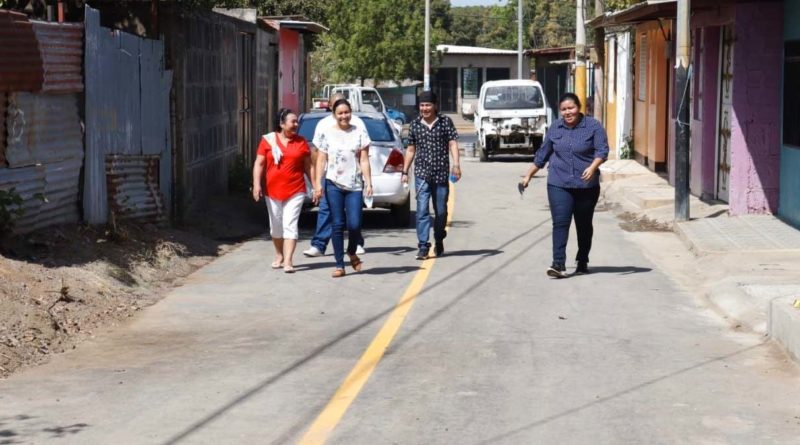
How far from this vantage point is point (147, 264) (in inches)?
522

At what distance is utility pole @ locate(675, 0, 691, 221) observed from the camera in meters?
17.3

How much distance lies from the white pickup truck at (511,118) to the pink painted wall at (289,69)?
16.1 feet

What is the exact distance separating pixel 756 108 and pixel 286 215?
7314mm

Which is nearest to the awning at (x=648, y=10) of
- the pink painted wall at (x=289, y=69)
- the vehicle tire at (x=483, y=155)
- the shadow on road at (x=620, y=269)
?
the shadow on road at (x=620, y=269)

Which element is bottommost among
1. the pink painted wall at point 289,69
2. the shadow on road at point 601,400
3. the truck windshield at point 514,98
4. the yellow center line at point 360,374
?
the shadow on road at point 601,400

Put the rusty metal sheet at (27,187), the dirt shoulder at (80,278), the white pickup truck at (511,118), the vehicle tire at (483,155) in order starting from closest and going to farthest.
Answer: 1. the dirt shoulder at (80,278)
2. the rusty metal sheet at (27,187)
3. the white pickup truck at (511,118)
4. the vehicle tire at (483,155)

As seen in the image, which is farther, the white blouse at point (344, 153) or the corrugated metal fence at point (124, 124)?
the corrugated metal fence at point (124, 124)

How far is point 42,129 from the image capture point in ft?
40.7

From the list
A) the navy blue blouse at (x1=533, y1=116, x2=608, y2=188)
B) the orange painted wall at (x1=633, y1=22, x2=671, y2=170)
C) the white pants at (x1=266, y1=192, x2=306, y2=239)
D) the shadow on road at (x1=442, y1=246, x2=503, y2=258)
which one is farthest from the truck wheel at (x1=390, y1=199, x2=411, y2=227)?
the orange painted wall at (x1=633, y1=22, x2=671, y2=170)

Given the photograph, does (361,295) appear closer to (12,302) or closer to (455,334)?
(455,334)

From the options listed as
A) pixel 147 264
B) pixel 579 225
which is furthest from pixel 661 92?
pixel 147 264

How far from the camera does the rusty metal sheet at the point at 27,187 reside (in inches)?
461

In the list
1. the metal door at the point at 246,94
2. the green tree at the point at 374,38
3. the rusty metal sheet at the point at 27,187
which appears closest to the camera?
the rusty metal sheet at the point at 27,187

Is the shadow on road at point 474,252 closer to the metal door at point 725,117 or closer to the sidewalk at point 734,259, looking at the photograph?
the sidewalk at point 734,259
